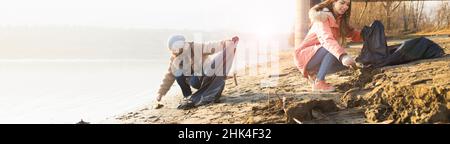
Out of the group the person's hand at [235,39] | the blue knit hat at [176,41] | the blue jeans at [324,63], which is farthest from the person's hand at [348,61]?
the blue knit hat at [176,41]

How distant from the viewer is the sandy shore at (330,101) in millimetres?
3461

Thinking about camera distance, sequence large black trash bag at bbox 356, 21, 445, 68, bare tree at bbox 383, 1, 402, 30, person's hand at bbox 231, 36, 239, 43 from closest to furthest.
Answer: person's hand at bbox 231, 36, 239, 43 < large black trash bag at bbox 356, 21, 445, 68 < bare tree at bbox 383, 1, 402, 30

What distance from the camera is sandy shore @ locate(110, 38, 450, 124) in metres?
3.46

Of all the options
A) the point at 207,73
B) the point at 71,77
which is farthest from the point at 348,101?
the point at 71,77

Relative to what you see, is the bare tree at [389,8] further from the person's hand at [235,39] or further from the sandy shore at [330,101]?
the person's hand at [235,39]

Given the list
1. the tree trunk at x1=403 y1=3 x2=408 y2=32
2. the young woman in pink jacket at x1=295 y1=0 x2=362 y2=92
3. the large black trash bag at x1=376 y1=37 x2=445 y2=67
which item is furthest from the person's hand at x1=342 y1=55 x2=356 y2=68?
the tree trunk at x1=403 y1=3 x2=408 y2=32

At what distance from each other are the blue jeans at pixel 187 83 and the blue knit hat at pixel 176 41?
0.67 ft

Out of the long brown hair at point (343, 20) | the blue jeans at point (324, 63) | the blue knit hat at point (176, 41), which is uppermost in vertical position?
the long brown hair at point (343, 20)

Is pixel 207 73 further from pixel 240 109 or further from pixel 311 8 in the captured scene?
pixel 311 8

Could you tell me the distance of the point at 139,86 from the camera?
402cm

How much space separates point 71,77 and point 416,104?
1995mm

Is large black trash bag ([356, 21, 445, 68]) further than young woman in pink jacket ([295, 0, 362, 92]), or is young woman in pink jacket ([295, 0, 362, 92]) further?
large black trash bag ([356, 21, 445, 68])

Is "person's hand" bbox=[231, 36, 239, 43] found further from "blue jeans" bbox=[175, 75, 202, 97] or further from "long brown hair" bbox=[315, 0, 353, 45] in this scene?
"long brown hair" bbox=[315, 0, 353, 45]

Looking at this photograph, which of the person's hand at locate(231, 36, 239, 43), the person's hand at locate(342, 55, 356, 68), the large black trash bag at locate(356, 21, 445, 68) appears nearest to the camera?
the person's hand at locate(342, 55, 356, 68)
